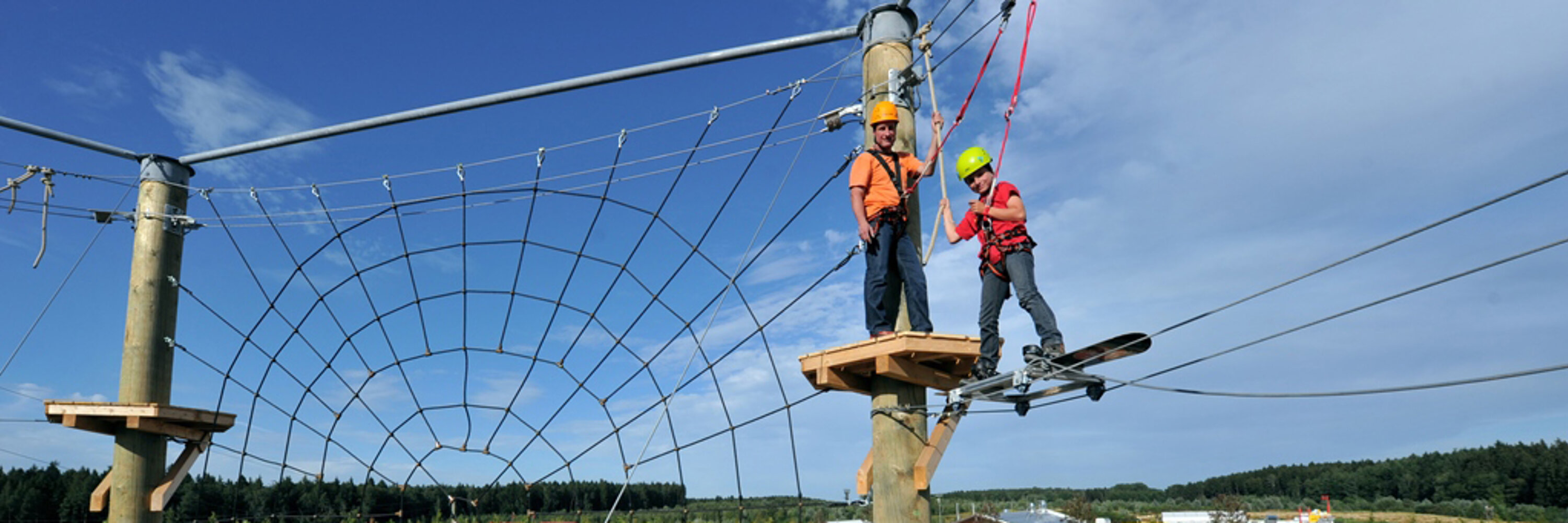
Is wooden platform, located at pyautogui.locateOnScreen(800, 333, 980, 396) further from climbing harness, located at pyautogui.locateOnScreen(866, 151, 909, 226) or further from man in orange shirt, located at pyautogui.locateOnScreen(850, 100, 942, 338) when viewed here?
climbing harness, located at pyautogui.locateOnScreen(866, 151, 909, 226)

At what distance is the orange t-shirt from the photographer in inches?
158

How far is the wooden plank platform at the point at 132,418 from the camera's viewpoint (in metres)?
6.42

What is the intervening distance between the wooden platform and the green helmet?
82 cm

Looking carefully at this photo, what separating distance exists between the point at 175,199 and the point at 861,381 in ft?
19.4

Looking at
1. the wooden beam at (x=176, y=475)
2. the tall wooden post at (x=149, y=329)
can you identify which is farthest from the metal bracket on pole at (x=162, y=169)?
the wooden beam at (x=176, y=475)

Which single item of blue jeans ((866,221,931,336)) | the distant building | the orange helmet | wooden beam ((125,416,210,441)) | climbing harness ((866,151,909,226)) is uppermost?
the orange helmet

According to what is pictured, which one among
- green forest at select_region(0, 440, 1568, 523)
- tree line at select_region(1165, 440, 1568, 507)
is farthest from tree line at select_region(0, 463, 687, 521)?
tree line at select_region(1165, 440, 1568, 507)

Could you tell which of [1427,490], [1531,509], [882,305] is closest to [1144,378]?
[882,305]

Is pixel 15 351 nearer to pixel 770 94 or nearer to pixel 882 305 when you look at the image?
pixel 770 94

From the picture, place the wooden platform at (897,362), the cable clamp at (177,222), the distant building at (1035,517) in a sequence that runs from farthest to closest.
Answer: the distant building at (1035,517) → the cable clamp at (177,222) → the wooden platform at (897,362)

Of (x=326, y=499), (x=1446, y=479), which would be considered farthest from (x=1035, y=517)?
(x=326, y=499)

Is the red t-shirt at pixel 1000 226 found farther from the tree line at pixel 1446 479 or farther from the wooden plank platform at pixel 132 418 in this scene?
the tree line at pixel 1446 479

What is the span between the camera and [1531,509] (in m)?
47.4

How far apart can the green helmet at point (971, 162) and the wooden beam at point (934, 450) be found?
42.4 inches
